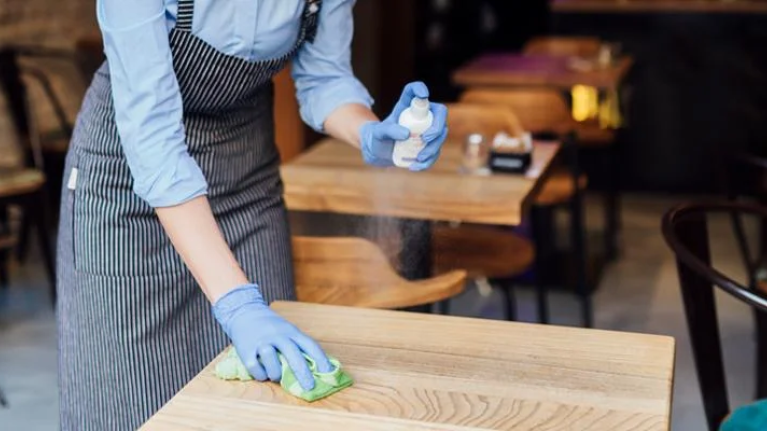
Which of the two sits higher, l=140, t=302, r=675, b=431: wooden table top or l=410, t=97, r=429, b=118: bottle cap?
l=410, t=97, r=429, b=118: bottle cap

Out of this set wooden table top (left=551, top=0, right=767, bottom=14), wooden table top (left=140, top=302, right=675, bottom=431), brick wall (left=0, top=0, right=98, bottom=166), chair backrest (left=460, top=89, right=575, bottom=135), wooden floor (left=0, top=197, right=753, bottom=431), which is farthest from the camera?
wooden table top (left=551, top=0, right=767, bottom=14)

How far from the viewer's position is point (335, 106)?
2.04 metres

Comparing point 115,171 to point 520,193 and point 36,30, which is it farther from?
point 36,30

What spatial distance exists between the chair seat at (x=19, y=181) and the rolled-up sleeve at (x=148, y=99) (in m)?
2.48

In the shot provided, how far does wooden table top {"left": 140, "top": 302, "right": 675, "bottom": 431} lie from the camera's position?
137 centimetres

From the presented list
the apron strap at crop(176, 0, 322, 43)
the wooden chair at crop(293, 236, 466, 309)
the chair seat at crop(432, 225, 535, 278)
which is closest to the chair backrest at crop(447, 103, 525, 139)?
the chair seat at crop(432, 225, 535, 278)

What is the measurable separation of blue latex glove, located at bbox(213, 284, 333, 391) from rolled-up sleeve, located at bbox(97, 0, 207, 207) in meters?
0.21

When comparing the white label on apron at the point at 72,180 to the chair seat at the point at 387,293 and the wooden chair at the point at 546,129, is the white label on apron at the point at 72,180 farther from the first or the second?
the wooden chair at the point at 546,129

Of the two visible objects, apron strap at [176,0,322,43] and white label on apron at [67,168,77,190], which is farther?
white label on apron at [67,168,77,190]

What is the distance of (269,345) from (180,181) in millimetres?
286

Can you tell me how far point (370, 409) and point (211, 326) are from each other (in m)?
0.65

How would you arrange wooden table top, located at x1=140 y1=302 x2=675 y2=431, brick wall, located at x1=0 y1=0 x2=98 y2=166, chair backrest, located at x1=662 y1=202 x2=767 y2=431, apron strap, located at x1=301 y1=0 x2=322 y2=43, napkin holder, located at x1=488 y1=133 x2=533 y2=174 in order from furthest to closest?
1. brick wall, located at x1=0 y1=0 x2=98 y2=166
2. napkin holder, located at x1=488 y1=133 x2=533 y2=174
3. chair backrest, located at x1=662 y1=202 x2=767 y2=431
4. apron strap, located at x1=301 y1=0 x2=322 y2=43
5. wooden table top, located at x1=140 y1=302 x2=675 y2=431

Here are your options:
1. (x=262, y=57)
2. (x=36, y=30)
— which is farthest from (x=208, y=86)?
(x=36, y=30)

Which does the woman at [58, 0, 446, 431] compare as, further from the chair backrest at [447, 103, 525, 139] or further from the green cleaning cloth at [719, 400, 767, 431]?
the chair backrest at [447, 103, 525, 139]
